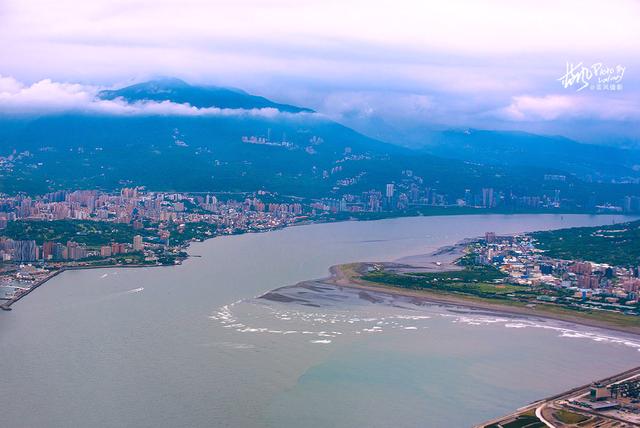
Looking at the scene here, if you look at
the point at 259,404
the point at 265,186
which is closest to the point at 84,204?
the point at 265,186

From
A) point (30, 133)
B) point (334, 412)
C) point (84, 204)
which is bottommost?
point (334, 412)

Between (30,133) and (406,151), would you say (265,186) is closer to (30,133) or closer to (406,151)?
(30,133)

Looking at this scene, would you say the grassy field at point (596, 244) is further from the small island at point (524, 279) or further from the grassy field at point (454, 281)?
the grassy field at point (454, 281)

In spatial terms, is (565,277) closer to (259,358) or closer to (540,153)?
(259,358)

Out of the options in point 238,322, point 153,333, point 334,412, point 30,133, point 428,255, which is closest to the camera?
point 334,412

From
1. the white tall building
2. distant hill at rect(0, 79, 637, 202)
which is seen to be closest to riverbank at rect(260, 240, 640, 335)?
the white tall building

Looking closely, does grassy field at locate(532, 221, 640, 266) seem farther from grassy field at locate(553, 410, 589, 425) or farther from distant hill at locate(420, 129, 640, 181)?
distant hill at locate(420, 129, 640, 181)
